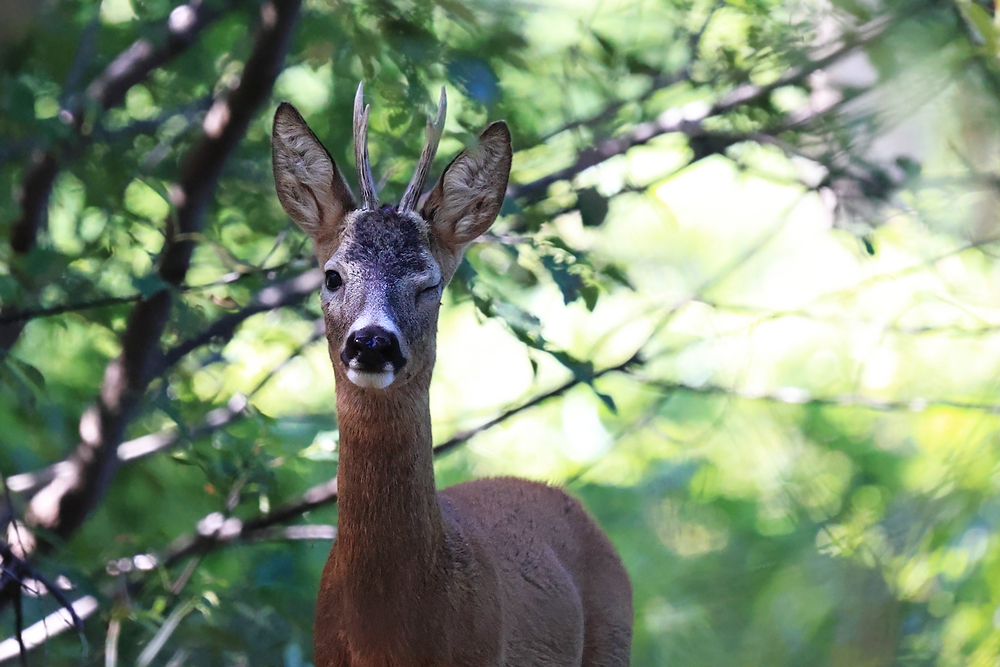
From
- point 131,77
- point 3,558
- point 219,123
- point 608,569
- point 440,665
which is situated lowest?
point 440,665

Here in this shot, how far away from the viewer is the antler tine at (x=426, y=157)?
220cm

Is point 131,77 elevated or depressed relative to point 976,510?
elevated

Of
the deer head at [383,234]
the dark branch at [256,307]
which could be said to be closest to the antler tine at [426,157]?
the deer head at [383,234]

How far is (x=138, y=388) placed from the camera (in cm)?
353

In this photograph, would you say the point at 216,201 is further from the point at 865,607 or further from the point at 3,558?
the point at 865,607

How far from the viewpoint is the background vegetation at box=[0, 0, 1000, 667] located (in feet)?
3.33

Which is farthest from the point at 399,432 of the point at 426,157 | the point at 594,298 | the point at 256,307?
the point at 256,307

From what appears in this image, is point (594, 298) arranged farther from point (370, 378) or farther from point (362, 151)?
point (370, 378)

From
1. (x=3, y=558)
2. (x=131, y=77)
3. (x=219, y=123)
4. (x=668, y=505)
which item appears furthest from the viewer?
(x=131, y=77)

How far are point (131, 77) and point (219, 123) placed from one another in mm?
728

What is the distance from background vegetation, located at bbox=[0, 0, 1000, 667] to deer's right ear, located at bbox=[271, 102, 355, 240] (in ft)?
0.82

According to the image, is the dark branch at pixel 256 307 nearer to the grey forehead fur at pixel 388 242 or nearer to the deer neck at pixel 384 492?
the grey forehead fur at pixel 388 242

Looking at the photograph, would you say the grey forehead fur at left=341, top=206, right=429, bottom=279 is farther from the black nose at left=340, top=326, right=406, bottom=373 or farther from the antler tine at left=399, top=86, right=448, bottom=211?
the black nose at left=340, top=326, right=406, bottom=373

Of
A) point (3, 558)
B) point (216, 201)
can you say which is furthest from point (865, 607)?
point (216, 201)
